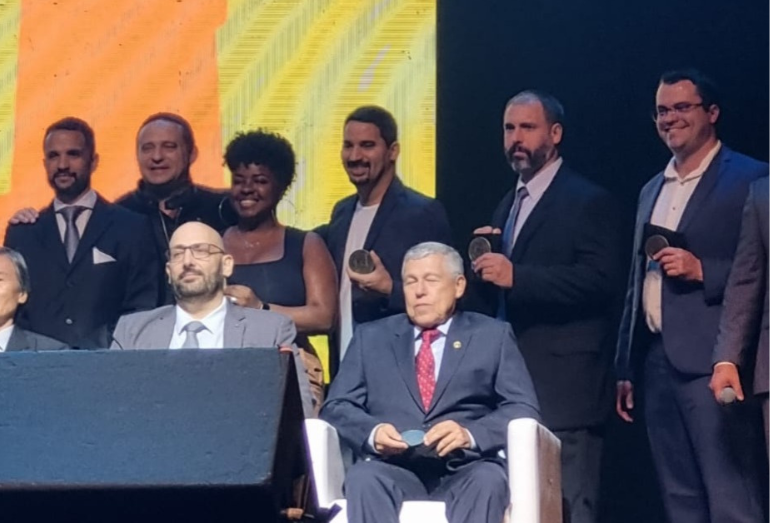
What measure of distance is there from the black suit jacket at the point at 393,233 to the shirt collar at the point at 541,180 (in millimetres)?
290

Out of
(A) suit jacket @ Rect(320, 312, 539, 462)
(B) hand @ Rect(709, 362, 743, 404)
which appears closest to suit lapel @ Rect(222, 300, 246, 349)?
(A) suit jacket @ Rect(320, 312, 539, 462)

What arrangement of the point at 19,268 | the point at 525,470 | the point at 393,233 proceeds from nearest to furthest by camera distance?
the point at 525,470 < the point at 19,268 < the point at 393,233

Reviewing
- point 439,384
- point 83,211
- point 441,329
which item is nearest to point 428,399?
point 439,384

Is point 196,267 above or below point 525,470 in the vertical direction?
above

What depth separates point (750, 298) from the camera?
3.74 meters

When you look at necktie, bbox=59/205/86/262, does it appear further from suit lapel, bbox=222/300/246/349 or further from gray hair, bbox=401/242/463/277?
gray hair, bbox=401/242/463/277

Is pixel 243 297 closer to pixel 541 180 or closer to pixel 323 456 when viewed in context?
pixel 323 456

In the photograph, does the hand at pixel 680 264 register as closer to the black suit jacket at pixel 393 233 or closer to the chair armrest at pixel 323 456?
the black suit jacket at pixel 393 233

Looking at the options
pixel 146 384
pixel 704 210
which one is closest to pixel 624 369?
pixel 704 210

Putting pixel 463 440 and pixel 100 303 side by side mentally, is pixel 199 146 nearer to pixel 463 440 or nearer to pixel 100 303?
pixel 100 303

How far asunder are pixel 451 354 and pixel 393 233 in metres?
0.79

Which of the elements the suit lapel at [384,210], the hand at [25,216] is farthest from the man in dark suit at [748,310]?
the hand at [25,216]

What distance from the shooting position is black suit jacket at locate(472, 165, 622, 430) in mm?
4359

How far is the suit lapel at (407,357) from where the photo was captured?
12.8 feet
